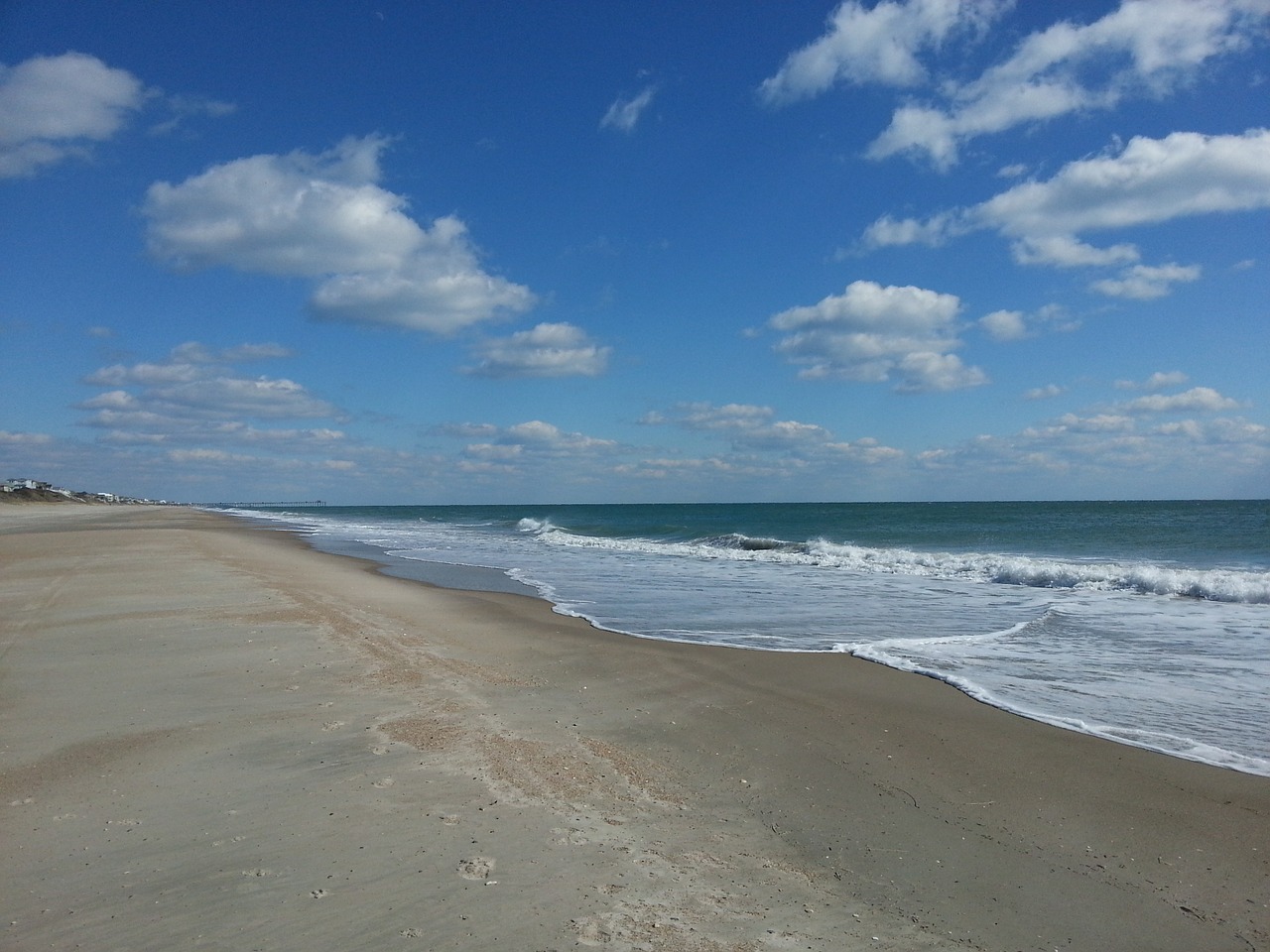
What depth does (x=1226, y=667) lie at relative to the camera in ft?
32.8

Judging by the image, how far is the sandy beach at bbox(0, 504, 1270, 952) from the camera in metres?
3.89

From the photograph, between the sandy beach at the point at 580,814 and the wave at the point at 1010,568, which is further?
the wave at the point at 1010,568

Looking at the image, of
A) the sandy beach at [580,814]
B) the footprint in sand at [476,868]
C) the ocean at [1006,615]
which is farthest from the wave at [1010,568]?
the footprint in sand at [476,868]

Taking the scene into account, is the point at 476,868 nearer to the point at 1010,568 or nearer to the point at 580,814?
the point at 580,814

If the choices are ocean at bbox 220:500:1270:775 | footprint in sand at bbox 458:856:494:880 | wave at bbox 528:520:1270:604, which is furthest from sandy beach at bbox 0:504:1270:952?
wave at bbox 528:520:1270:604

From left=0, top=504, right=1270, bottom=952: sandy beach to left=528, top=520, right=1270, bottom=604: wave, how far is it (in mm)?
12761

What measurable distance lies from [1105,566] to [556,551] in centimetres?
2011

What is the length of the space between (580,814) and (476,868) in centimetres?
94

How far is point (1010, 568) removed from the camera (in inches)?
874

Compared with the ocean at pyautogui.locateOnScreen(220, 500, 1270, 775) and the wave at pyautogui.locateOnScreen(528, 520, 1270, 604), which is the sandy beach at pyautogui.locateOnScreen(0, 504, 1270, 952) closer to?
the ocean at pyautogui.locateOnScreen(220, 500, 1270, 775)

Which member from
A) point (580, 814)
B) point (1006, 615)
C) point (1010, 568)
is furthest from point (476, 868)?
point (1010, 568)

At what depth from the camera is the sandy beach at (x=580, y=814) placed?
389cm

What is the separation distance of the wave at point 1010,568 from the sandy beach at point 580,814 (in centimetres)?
1276

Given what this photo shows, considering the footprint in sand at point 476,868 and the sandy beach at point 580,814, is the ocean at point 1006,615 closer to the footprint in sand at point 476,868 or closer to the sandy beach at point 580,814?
the sandy beach at point 580,814
